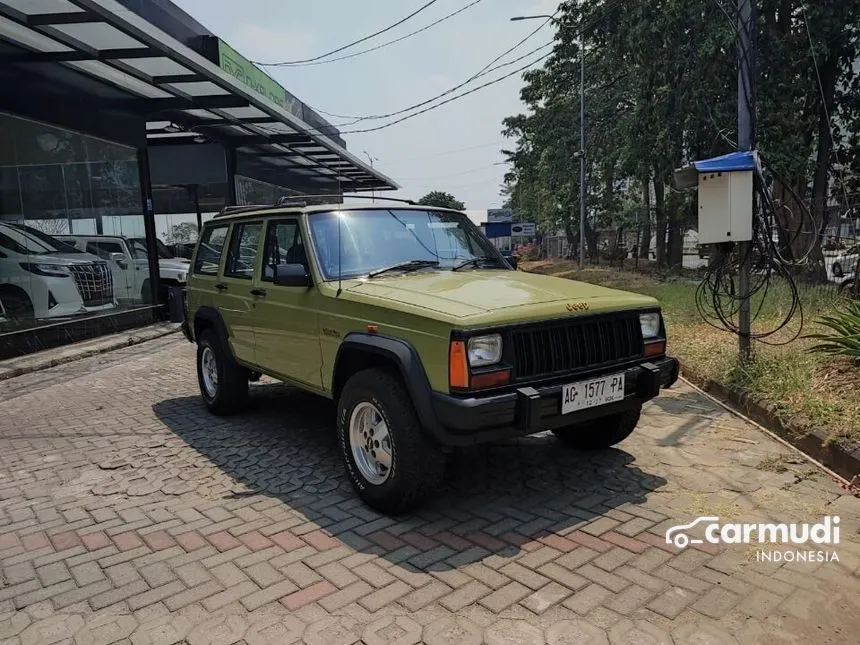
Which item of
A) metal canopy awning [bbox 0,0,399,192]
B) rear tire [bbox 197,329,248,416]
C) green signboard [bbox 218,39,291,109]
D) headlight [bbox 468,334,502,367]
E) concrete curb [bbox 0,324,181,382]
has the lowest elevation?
concrete curb [bbox 0,324,181,382]

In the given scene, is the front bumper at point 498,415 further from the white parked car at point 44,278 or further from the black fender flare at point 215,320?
the white parked car at point 44,278

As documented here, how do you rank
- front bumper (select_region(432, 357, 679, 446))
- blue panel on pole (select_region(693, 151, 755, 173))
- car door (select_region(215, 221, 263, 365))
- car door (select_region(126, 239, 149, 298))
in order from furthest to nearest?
1. car door (select_region(126, 239, 149, 298))
2. blue panel on pole (select_region(693, 151, 755, 173))
3. car door (select_region(215, 221, 263, 365))
4. front bumper (select_region(432, 357, 679, 446))

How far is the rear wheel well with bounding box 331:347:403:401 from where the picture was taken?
3725 mm

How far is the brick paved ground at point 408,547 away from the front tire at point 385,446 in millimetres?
160

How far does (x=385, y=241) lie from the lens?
4566mm

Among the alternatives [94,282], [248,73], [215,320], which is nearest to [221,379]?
[215,320]

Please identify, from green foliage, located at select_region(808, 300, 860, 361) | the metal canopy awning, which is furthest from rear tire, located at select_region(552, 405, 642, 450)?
the metal canopy awning

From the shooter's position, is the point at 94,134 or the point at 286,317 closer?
the point at 286,317

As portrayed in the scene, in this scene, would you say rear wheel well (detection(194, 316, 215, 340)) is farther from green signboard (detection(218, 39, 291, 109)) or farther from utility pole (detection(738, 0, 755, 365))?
green signboard (detection(218, 39, 291, 109))

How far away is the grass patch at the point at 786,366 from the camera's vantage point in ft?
15.4

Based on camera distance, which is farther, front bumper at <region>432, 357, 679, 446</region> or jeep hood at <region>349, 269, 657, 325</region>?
jeep hood at <region>349, 269, 657, 325</region>

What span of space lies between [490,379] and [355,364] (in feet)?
3.57

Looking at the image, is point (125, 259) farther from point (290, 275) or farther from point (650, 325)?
point (650, 325)

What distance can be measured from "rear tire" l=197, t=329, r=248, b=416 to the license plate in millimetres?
3290
